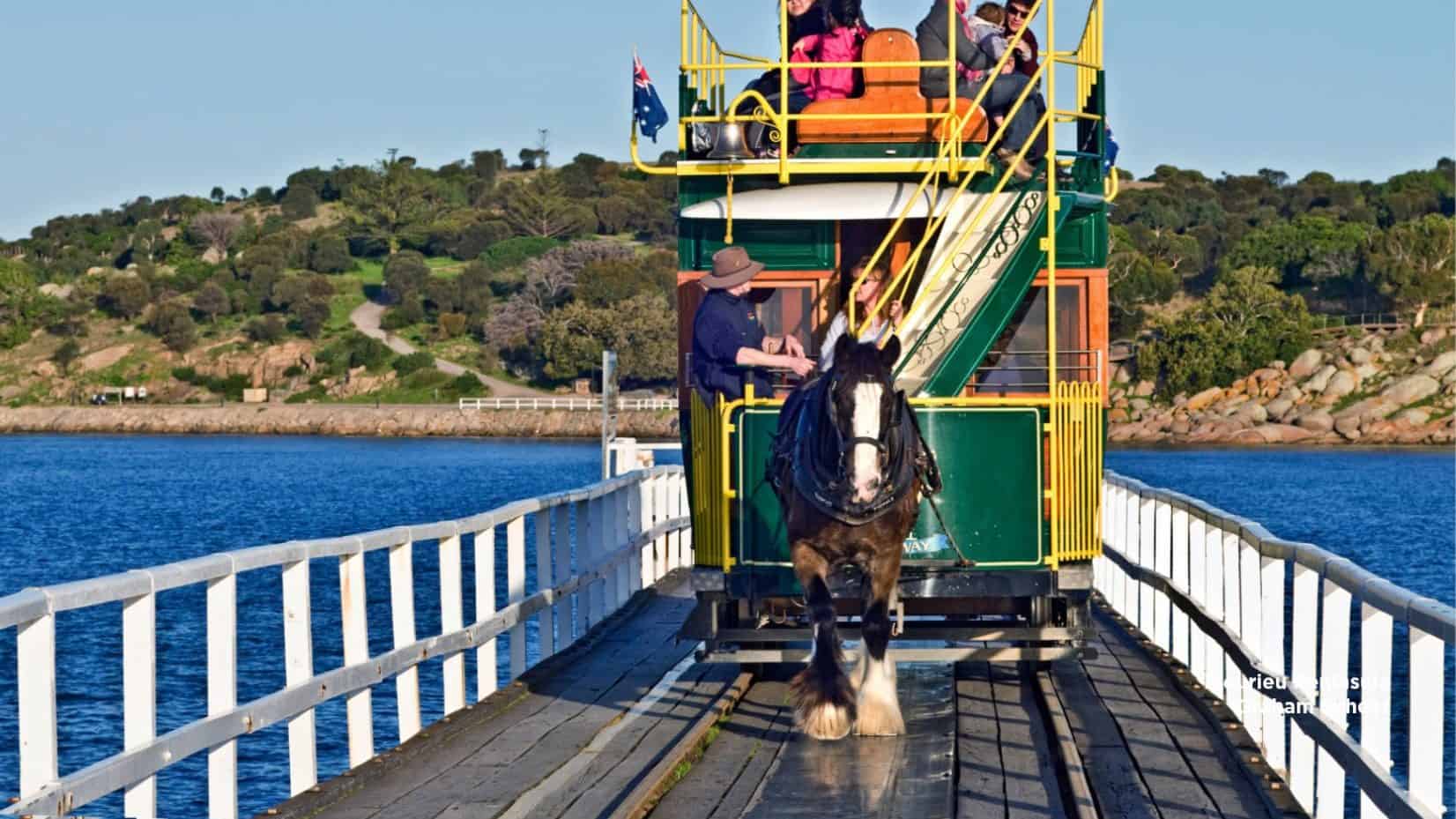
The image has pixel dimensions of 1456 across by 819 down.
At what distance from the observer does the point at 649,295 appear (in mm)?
143125

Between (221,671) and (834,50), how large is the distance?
319 inches

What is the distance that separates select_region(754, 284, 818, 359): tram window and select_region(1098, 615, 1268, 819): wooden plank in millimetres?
3186

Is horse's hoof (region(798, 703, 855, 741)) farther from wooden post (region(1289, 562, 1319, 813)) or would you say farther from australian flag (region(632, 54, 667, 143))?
australian flag (region(632, 54, 667, 143))

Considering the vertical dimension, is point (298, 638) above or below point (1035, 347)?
below

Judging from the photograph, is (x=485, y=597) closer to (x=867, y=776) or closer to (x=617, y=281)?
(x=867, y=776)

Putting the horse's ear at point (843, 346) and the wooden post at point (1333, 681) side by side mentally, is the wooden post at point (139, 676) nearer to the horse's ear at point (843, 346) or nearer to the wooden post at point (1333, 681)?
the horse's ear at point (843, 346)

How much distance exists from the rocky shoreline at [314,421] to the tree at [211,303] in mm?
11142

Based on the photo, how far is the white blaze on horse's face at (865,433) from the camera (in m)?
11.6

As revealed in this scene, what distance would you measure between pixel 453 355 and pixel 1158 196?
65.8 metres

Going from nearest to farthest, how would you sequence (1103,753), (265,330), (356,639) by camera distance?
(356,639) < (1103,753) < (265,330)

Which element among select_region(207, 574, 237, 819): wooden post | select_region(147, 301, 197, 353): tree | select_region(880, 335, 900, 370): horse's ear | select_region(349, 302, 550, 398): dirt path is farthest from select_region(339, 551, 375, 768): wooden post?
select_region(147, 301, 197, 353): tree

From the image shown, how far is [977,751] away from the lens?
1221cm

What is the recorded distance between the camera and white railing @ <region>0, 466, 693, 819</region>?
313 inches

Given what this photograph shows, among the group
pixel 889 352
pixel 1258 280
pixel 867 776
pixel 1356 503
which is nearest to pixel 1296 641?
pixel 867 776
